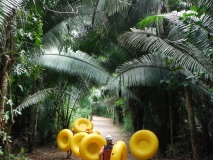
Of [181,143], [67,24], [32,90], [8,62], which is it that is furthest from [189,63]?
[32,90]

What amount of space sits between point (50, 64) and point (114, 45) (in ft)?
6.23

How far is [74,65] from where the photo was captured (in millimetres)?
7215

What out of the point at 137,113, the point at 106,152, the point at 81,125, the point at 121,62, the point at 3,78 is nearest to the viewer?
the point at 3,78

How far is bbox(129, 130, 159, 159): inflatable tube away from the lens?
607 centimetres

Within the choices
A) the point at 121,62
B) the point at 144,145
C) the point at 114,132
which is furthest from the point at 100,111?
the point at 144,145

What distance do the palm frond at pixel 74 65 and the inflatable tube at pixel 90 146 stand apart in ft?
5.01

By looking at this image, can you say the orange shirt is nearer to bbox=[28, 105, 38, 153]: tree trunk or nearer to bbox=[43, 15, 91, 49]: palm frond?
bbox=[43, 15, 91, 49]: palm frond

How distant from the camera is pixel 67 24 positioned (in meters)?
6.11

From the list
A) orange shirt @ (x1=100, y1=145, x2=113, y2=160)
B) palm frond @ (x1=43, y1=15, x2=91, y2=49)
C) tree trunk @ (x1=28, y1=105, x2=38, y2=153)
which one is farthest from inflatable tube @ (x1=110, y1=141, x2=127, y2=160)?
tree trunk @ (x1=28, y1=105, x2=38, y2=153)

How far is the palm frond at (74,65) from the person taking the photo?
23.2 feet

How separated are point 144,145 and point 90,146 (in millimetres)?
1275

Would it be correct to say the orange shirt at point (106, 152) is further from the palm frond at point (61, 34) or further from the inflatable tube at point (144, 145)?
the palm frond at point (61, 34)

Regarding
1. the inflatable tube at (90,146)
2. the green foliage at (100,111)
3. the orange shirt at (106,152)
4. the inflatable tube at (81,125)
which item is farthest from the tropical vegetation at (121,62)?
the green foliage at (100,111)

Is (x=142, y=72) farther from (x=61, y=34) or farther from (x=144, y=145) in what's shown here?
(x=61, y=34)
